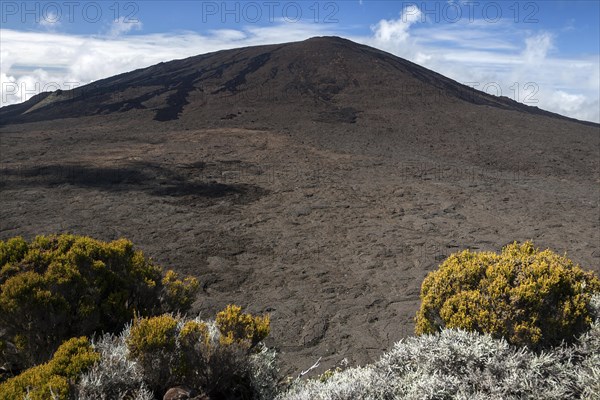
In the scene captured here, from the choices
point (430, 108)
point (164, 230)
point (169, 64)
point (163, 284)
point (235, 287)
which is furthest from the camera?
point (169, 64)

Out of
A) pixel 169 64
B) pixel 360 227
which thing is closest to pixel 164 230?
pixel 360 227

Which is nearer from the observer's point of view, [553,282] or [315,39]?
[553,282]

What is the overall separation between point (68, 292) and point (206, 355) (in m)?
1.24

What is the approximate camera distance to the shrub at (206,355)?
122 inches

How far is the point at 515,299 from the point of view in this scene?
3525 mm

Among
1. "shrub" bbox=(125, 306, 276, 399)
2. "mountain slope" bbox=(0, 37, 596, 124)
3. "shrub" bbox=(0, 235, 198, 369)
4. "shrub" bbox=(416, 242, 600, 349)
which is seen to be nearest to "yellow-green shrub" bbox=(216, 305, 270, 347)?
"shrub" bbox=(125, 306, 276, 399)

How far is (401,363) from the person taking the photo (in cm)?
343

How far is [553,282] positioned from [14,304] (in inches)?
151

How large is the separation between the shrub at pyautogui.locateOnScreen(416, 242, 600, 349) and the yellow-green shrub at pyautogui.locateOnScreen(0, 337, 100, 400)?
2.53 m

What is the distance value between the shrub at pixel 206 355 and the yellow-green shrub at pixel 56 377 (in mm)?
291

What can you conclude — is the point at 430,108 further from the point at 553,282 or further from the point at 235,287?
the point at 553,282

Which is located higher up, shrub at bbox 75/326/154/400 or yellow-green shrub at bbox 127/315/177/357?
yellow-green shrub at bbox 127/315/177/357

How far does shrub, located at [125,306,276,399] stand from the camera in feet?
10.1

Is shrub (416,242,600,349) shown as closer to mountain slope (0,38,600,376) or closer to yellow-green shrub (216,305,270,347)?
mountain slope (0,38,600,376)
